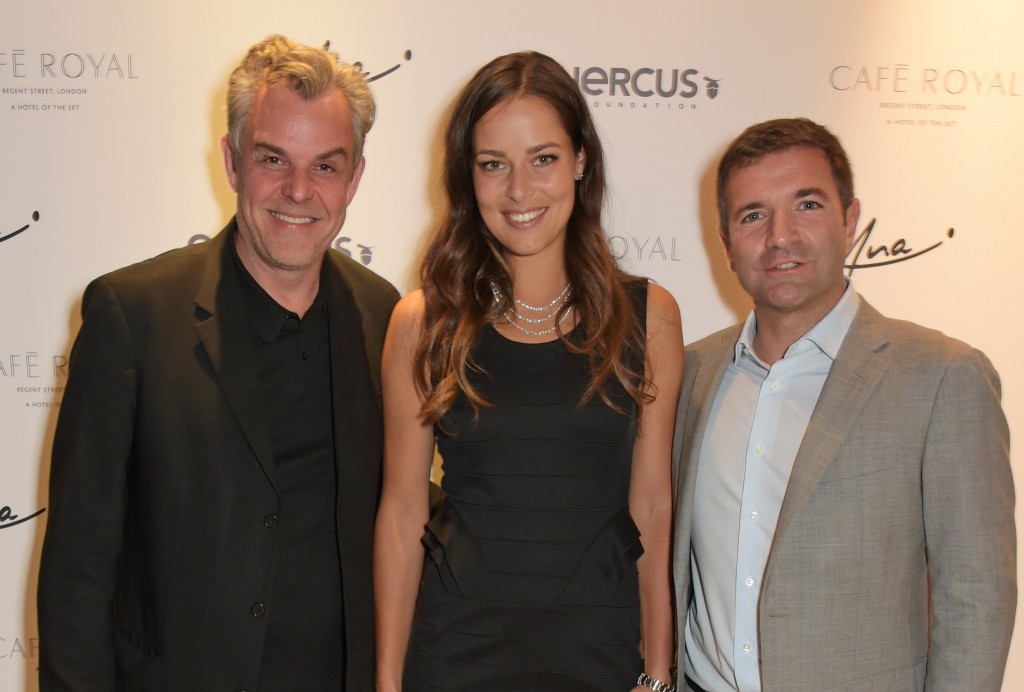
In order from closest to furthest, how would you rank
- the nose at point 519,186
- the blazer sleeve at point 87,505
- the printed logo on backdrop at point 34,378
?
the blazer sleeve at point 87,505, the nose at point 519,186, the printed logo on backdrop at point 34,378

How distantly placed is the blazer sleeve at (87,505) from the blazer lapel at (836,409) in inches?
57.5

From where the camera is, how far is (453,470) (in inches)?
89.7

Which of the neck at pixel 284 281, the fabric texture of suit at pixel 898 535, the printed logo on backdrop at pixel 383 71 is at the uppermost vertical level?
the printed logo on backdrop at pixel 383 71

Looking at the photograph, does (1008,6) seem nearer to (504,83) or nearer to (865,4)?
(865,4)

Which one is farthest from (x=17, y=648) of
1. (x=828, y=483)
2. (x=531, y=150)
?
(x=828, y=483)

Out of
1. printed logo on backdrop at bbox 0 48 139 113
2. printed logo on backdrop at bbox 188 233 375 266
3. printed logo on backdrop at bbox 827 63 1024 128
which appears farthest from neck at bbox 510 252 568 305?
printed logo on backdrop at bbox 0 48 139 113

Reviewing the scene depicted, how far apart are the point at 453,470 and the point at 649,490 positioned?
0.51 meters

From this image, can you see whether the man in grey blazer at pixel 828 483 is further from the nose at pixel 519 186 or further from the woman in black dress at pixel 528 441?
the nose at pixel 519 186

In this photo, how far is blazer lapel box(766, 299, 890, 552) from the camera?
188cm

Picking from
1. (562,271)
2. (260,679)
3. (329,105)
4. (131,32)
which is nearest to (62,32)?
(131,32)

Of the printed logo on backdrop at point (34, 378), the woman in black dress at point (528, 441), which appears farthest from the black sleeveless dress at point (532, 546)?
the printed logo on backdrop at point (34, 378)

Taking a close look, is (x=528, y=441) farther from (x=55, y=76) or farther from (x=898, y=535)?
(x=55, y=76)

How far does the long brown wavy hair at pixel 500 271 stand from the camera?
2.25 metres

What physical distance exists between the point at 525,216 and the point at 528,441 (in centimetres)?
56
